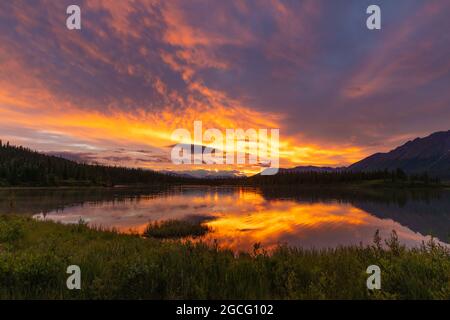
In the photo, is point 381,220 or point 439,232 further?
point 381,220

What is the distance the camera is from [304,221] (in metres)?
36.2

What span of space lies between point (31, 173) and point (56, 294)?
172783mm

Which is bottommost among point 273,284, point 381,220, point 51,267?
point 381,220

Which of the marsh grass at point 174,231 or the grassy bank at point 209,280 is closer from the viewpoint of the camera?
the grassy bank at point 209,280

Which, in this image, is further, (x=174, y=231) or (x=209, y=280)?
(x=174, y=231)

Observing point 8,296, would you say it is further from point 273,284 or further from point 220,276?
point 273,284

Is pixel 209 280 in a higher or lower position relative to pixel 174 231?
higher

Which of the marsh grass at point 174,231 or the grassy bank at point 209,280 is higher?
the grassy bank at point 209,280

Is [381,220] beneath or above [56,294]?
beneath

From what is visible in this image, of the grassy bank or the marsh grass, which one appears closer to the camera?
the grassy bank

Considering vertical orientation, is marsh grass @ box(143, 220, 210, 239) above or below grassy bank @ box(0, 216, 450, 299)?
below

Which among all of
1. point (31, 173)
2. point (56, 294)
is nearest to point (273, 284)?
point (56, 294)
